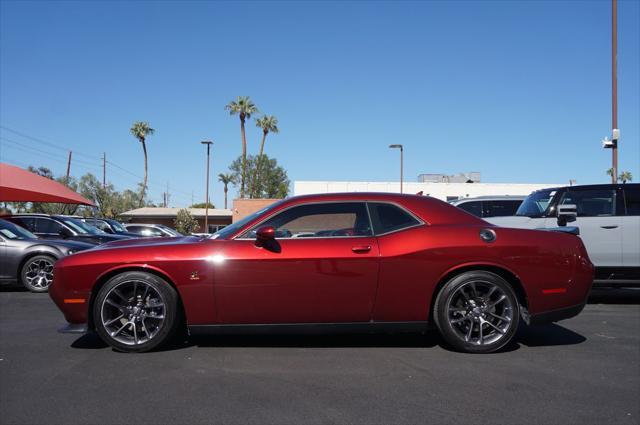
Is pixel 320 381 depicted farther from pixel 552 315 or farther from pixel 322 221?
pixel 552 315

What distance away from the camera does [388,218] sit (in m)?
4.47

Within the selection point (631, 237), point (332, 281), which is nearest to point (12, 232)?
point (332, 281)

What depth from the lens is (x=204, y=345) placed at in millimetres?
4555

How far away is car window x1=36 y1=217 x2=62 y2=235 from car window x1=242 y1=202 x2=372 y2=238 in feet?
28.6

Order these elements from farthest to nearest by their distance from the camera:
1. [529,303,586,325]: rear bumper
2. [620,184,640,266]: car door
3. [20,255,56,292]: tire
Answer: [20,255,56,292]: tire
[620,184,640,266]: car door
[529,303,586,325]: rear bumper

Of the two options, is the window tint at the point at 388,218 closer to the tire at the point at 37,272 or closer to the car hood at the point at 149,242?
the car hood at the point at 149,242

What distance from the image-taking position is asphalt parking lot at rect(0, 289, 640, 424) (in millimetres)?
3049

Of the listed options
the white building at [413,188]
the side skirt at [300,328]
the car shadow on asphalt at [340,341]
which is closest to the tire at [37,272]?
the car shadow on asphalt at [340,341]

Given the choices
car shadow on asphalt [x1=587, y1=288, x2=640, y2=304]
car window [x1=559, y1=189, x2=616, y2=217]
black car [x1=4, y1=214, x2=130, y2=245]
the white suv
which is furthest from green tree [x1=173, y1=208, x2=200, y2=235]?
car window [x1=559, y1=189, x2=616, y2=217]

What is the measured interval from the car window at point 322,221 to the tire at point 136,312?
0.90 meters

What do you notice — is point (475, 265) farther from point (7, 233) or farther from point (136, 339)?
point (7, 233)

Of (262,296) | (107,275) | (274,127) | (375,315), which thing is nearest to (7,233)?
Result: (107,275)

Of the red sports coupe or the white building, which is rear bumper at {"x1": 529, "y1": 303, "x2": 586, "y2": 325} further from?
the white building

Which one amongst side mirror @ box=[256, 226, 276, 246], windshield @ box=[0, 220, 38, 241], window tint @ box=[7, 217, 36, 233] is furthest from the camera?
window tint @ box=[7, 217, 36, 233]
